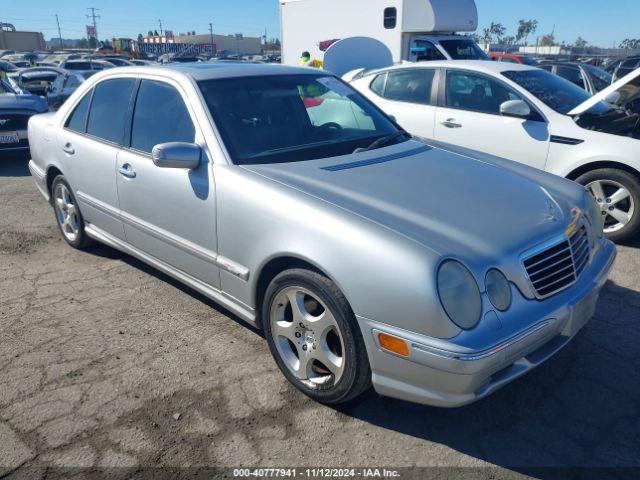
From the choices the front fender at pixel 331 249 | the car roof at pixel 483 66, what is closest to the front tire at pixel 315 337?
the front fender at pixel 331 249

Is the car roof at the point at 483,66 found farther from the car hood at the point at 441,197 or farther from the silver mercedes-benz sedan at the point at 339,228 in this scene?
the car hood at the point at 441,197

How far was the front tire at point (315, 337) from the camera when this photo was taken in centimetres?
245

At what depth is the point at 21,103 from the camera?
27.6 feet

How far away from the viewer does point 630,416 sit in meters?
2.68

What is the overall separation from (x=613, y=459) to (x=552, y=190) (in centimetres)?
148

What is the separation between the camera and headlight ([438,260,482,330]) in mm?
2180

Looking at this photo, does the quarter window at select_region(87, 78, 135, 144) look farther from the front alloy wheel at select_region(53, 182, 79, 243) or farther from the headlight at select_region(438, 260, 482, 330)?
the headlight at select_region(438, 260, 482, 330)

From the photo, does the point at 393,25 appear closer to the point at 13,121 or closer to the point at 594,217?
the point at 13,121

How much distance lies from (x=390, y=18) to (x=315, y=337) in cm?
1068

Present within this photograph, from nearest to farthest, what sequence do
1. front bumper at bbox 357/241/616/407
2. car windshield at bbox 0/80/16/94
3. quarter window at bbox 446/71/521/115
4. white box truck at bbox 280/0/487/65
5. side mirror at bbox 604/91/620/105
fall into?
front bumper at bbox 357/241/616/407
side mirror at bbox 604/91/620/105
quarter window at bbox 446/71/521/115
car windshield at bbox 0/80/16/94
white box truck at bbox 280/0/487/65

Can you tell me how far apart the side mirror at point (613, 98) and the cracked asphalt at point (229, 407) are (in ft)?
6.68

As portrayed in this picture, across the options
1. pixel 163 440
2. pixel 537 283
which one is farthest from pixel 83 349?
pixel 537 283

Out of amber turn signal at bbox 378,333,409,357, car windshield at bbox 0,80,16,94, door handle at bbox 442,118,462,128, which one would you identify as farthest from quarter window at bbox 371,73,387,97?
car windshield at bbox 0,80,16,94

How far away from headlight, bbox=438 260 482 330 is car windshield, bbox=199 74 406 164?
128 cm
